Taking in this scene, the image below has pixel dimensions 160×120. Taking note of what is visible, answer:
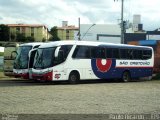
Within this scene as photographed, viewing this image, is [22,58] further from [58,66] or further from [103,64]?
[103,64]

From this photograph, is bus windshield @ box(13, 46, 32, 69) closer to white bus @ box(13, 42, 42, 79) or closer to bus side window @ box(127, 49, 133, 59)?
white bus @ box(13, 42, 42, 79)

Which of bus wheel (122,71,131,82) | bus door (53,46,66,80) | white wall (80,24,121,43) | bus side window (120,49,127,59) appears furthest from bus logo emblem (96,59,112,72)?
white wall (80,24,121,43)

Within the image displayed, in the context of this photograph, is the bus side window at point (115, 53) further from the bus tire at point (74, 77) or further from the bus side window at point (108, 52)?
the bus tire at point (74, 77)

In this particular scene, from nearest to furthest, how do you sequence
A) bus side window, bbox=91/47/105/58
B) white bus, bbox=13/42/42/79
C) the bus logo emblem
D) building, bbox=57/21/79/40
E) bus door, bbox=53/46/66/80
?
bus door, bbox=53/46/66/80, bus side window, bbox=91/47/105/58, the bus logo emblem, white bus, bbox=13/42/42/79, building, bbox=57/21/79/40

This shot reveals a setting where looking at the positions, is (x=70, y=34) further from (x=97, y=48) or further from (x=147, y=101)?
(x=147, y=101)

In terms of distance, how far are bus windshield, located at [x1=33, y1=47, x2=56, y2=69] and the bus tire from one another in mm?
1898

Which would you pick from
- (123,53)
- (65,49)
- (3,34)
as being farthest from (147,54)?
(3,34)

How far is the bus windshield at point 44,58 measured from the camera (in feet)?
87.7

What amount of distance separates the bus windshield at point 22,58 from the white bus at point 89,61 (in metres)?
2.94

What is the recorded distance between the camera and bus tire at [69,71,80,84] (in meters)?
27.8

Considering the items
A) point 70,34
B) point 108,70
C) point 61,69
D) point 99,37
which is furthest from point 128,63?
point 70,34

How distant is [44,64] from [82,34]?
63.7 metres

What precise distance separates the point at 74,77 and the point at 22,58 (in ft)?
16.9

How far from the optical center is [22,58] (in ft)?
103
